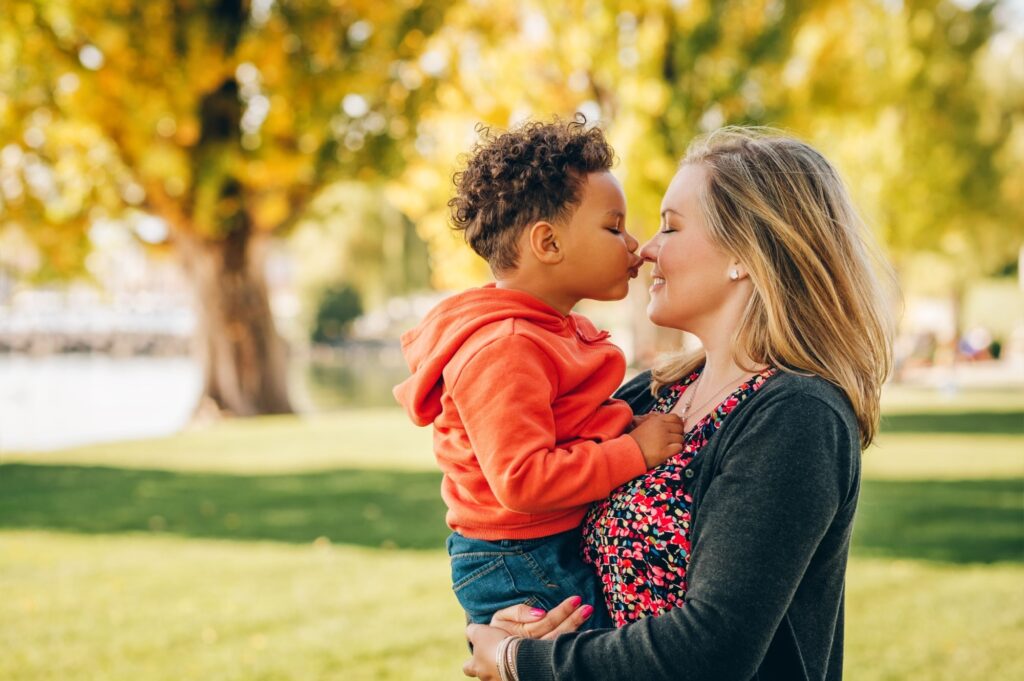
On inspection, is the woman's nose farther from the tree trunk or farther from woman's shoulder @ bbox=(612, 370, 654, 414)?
the tree trunk

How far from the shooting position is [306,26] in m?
14.9

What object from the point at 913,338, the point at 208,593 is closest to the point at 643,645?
the point at 208,593

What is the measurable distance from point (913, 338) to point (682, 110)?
26.0 m

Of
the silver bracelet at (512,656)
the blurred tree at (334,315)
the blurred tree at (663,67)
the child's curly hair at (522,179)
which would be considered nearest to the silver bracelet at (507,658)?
the silver bracelet at (512,656)

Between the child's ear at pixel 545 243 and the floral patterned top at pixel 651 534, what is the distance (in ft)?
1.53

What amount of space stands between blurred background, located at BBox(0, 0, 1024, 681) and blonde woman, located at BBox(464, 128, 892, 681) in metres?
0.58

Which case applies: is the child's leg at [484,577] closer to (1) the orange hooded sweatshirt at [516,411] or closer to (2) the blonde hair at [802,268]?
(1) the orange hooded sweatshirt at [516,411]

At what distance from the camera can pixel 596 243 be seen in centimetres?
216

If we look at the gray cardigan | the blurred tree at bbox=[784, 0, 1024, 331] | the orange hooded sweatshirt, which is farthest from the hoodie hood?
the blurred tree at bbox=[784, 0, 1024, 331]

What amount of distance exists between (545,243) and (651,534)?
66 cm

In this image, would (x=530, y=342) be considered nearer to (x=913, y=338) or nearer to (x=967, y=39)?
(x=967, y=39)

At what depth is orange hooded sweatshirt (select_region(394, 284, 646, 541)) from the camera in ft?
6.32

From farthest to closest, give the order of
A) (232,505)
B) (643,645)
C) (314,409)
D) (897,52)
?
(314,409)
(897,52)
(232,505)
(643,645)

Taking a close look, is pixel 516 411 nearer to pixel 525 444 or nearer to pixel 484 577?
pixel 525 444
